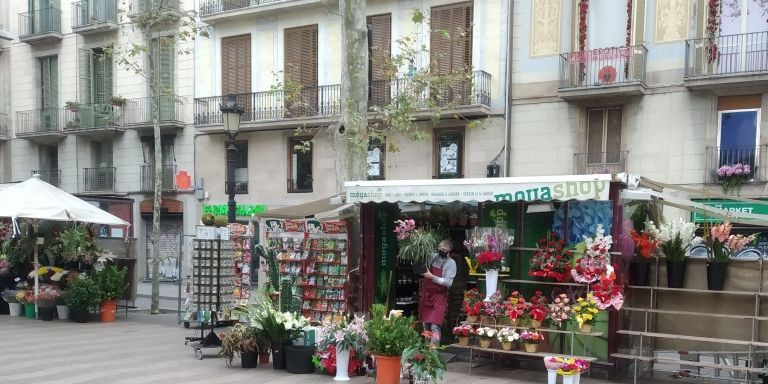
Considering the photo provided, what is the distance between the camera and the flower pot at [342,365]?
787 cm

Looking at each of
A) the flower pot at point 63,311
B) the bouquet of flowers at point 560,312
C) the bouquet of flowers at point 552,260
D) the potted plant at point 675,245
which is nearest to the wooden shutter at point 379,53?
the flower pot at point 63,311

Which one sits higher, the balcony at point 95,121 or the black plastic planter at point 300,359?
the balcony at point 95,121

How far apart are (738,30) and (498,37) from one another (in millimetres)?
6051

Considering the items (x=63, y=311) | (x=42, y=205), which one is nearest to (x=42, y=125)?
(x=63, y=311)

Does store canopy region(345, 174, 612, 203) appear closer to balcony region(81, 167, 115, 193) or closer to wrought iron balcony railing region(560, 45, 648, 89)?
wrought iron balcony railing region(560, 45, 648, 89)

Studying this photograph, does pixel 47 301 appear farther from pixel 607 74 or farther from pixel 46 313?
pixel 607 74

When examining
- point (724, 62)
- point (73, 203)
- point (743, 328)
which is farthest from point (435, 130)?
point (743, 328)

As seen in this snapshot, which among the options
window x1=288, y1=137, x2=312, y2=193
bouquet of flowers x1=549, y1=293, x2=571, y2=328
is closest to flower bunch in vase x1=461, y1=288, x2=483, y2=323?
bouquet of flowers x1=549, y1=293, x2=571, y2=328

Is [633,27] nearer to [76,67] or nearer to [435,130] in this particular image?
[435,130]

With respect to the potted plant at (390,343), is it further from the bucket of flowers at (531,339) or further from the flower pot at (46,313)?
the flower pot at (46,313)

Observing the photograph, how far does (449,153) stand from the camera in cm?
1922

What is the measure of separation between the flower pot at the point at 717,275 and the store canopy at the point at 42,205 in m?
11.2

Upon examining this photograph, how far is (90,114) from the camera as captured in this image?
2500 centimetres

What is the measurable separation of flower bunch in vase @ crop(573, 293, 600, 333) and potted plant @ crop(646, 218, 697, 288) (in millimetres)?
1291
